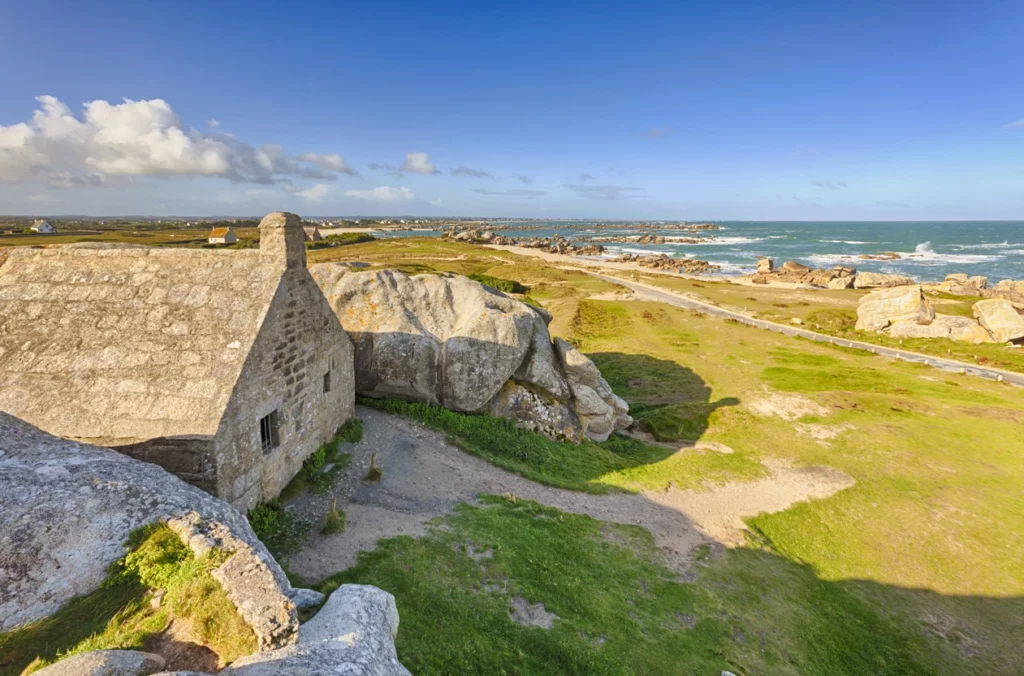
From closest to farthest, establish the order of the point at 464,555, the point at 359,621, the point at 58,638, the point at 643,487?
the point at 58,638
the point at 359,621
the point at 464,555
the point at 643,487

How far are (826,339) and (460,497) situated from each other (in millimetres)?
43545

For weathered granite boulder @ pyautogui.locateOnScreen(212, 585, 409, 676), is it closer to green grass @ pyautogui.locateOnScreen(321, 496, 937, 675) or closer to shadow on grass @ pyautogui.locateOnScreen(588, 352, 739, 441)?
green grass @ pyautogui.locateOnScreen(321, 496, 937, 675)

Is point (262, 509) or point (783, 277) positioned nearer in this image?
point (262, 509)

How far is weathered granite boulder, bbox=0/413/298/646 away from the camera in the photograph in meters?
6.27

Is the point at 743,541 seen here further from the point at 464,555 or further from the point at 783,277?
the point at 783,277

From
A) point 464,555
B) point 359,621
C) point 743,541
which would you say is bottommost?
point 743,541

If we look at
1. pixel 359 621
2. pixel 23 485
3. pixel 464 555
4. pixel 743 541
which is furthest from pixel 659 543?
pixel 23 485

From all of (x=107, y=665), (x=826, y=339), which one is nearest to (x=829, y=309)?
(x=826, y=339)

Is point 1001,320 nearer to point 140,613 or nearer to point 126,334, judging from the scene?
point 140,613

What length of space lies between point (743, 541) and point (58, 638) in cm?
1772

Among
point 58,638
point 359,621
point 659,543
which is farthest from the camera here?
point 659,543

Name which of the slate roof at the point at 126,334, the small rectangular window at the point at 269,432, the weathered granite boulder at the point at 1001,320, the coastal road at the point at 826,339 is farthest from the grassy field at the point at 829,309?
the slate roof at the point at 126,334

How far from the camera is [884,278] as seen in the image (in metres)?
79.6

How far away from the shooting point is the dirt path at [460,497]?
12961 millimetres
